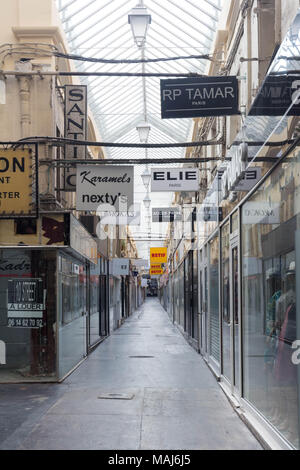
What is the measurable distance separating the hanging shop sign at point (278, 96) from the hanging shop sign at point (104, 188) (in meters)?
5.76

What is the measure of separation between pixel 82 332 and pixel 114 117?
11.8 m

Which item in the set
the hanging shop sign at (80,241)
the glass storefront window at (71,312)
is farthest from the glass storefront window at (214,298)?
the glass storefront window at (71,312)

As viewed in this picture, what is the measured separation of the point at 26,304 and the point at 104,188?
9.59ft

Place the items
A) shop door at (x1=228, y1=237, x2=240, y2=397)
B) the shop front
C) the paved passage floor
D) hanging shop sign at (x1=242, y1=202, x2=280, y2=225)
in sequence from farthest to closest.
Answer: the shop front, shop door at (x1=228, y1=237, x2=240, y2=397), the paved passage floor, hanging shop sign at (x1=242, y1=202, x2=280, y2=225)

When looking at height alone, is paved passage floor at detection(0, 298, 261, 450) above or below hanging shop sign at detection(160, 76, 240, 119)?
below

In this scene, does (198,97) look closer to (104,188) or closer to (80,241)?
(104,188)

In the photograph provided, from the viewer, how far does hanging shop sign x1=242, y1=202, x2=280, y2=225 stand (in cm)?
671

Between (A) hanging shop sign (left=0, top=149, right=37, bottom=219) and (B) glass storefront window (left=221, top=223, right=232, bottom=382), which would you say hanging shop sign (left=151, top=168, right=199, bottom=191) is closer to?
(B) glass storefront window (left=221, top=223, right=232, bottom=382)

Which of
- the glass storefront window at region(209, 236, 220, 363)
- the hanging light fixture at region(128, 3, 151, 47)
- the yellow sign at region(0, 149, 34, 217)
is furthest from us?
the glass storefront window at region(209, 236, 220, 363)

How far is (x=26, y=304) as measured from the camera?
12469mm

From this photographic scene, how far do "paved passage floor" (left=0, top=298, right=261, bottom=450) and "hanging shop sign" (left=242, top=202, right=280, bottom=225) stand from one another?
254 cm

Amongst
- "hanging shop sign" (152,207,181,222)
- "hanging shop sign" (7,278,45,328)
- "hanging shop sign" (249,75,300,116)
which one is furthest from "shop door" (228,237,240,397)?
"hanging shop sign" (152,207,181,222)

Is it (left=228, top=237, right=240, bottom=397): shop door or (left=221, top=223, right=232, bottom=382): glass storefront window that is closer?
(left=228, top=237, right=240, bottom=397): shop door

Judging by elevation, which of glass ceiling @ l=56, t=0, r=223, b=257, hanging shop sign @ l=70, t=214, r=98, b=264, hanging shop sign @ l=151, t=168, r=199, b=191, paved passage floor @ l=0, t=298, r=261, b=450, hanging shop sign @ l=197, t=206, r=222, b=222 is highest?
glass ceiling @ l=56, t=0, r=223, b=257
